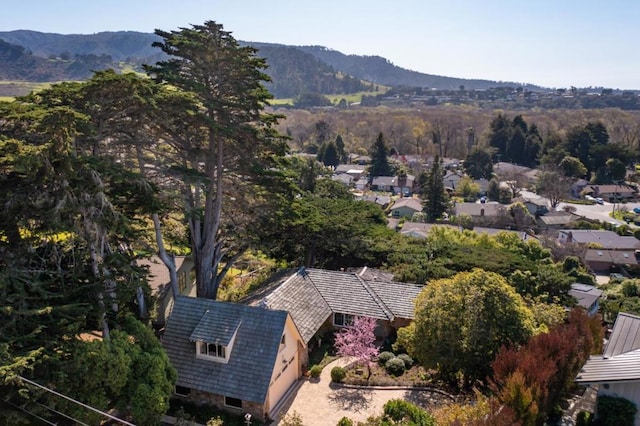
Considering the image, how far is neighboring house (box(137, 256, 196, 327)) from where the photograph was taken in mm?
24781

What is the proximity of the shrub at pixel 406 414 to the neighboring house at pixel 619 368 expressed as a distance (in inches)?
216

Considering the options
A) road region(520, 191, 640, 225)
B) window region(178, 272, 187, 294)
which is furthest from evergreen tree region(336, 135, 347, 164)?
window region(178, 272, 187, 294)

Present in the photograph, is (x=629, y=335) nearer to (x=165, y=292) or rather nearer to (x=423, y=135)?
(x=165, y=292)

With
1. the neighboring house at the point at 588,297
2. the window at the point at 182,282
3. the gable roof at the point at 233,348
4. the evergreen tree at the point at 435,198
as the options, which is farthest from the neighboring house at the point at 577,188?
the gable roof at the point at 233,348

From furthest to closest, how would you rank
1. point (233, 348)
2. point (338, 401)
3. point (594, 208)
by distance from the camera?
point (594, 208), point (338, 401), point (233, 348)

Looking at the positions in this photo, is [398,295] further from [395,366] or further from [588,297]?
[588,297]

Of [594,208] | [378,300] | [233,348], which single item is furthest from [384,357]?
[594,208]

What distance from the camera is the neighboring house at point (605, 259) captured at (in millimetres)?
48188

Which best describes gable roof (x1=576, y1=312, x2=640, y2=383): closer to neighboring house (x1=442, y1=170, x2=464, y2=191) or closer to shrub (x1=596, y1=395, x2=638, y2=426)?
shrub (x1=596, y1=395, x2=638, y2=426)

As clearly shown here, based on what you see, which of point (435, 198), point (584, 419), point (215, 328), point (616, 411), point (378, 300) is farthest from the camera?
point (435, 198)

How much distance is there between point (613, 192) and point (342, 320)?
70.4 meters

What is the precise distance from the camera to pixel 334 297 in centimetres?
2473

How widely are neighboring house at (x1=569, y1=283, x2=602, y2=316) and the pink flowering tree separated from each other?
1646 cm

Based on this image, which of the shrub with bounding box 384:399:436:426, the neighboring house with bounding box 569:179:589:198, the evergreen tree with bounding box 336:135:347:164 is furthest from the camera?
the evergreen tree with bounding box 336:135:347:164
